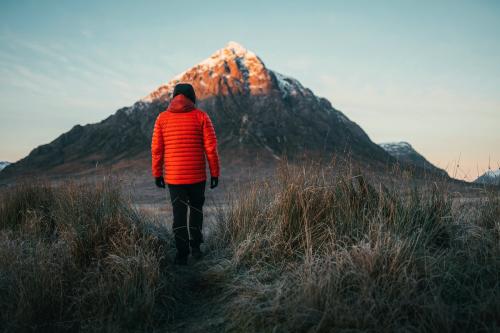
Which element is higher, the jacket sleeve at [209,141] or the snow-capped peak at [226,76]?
the snow-capped peak at [226,76]

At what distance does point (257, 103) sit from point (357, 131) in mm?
22424

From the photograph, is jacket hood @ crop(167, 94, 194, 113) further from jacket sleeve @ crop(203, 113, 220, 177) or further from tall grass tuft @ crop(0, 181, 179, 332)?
tall grass tuft @ crop(0, 181, 179, 332)

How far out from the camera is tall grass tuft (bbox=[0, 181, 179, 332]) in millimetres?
3059

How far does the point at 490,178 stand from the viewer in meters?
4.88

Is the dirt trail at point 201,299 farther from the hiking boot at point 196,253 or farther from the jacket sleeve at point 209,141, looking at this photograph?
the jacket sleeve at point 209,141

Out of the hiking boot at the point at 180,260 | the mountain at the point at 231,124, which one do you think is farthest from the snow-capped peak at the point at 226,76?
the hiking boot at the point at 180,260

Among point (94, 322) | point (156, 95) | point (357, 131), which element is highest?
point (156, 95)

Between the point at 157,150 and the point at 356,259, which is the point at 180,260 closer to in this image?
the point at 157,150

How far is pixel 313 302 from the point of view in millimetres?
2621

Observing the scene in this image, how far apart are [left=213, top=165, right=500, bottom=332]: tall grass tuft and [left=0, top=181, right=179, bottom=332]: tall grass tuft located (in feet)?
2.46

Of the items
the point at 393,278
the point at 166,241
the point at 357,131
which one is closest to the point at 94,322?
the point at 166,241

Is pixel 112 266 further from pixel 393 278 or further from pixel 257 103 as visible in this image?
pixel 257 103

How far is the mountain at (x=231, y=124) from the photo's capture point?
1797 inches

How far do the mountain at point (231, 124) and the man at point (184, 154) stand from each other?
3482 cm
